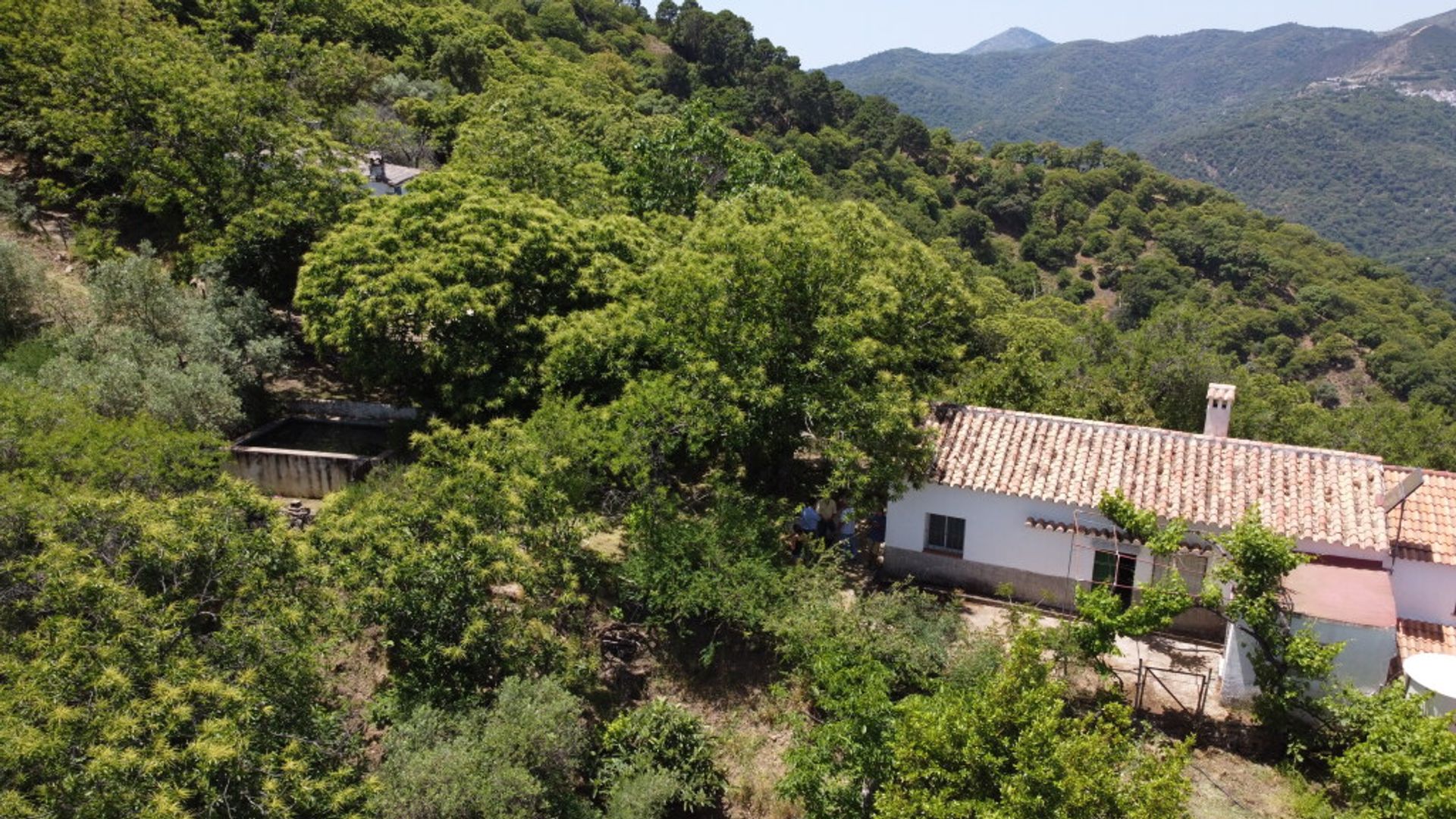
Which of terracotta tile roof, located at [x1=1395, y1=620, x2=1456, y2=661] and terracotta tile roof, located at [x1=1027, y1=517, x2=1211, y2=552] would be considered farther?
terracotta tile roof, located at [x1=1027, y1=517, x2=1211, y2=552]

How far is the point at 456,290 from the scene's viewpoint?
2138cm

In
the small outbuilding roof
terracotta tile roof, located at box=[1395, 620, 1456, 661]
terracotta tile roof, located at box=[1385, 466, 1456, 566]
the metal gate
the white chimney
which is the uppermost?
the white chimney

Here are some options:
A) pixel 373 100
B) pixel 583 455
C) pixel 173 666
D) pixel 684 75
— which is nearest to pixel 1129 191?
pixel 684 75

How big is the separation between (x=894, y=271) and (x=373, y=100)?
39902mm

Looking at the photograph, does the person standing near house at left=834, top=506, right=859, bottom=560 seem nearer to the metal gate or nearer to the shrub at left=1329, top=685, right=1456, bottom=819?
the metal gate

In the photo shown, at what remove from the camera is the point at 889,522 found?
20.4 metres

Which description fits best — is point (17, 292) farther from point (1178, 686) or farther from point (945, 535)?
point (1178, 686)

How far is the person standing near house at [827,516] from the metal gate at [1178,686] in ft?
23.2

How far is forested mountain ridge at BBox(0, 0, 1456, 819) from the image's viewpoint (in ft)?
41.9

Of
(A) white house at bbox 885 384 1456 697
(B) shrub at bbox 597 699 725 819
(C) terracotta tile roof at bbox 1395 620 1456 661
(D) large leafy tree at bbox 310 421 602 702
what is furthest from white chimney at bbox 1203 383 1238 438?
(D) large leafy tree at bbox 310 421 602 702

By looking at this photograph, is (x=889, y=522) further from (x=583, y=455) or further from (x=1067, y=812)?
(x=1067, y=812)

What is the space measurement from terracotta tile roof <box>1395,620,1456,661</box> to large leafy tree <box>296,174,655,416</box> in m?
18.4

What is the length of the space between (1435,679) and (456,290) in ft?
67.5

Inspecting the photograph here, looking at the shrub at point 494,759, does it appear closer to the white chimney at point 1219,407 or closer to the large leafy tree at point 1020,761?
the large leafy tree at point 1020,761
